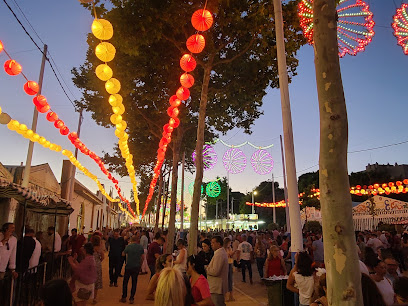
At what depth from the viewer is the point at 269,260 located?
328 inches

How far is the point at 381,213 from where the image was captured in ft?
80.4

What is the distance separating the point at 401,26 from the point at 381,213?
58.4ft

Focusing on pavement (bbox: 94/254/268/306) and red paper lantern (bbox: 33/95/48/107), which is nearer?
pavement (bbox: 94/254/268/306)

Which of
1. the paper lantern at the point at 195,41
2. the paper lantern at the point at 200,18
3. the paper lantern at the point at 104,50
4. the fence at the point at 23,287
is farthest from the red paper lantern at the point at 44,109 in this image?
the paper lantern at the point at 200,18

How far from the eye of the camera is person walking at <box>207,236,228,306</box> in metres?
6.15

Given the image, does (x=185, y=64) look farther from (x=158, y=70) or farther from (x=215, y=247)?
(x=158, y=70)

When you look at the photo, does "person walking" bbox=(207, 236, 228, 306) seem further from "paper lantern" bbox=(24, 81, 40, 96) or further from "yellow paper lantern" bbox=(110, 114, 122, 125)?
"paper lantern" bbox=(24, 81, 40, 96)

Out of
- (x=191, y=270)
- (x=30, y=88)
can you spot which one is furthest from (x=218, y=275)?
(x=30, y=88)

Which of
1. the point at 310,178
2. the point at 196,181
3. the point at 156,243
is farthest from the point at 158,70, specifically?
the point at 310,178

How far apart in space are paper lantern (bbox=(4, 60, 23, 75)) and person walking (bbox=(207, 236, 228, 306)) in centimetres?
608

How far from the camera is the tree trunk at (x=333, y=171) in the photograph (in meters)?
2.85

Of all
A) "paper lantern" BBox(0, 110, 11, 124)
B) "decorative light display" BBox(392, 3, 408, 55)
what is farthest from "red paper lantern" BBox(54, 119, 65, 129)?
"decorative light display" BBox(392, 3, 408, 55)

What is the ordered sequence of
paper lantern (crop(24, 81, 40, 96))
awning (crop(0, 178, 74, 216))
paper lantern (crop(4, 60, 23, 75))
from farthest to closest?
paper lantern (crop(24, 81, 40, 96)) < paper lantern (crop(4, 60, 23, 75)) < awning (crop(0, 178, 74, 216))

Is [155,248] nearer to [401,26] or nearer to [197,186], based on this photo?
[197,186]
